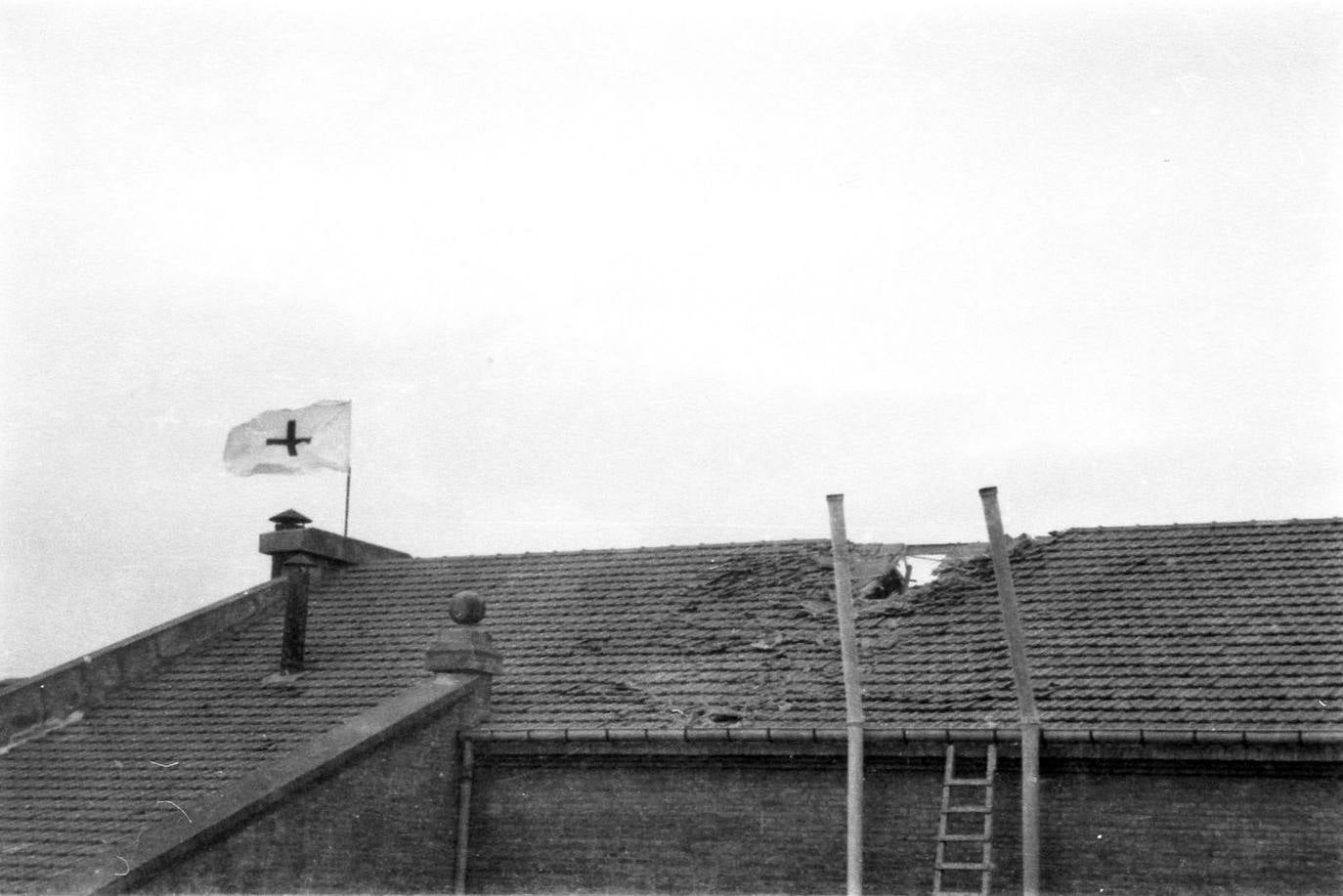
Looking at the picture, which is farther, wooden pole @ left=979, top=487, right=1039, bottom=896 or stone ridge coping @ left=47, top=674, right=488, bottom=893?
wooden pole @ left=979, top=487, right=1039, bottom=896

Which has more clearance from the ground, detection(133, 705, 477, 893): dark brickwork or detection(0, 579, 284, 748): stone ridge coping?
detection(0, 579, 284, 748): stone ridge coping

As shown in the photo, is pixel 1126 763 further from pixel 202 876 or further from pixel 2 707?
pixel 2 707

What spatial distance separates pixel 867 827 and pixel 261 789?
537 cm

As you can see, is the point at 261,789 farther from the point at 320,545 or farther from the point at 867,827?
the point at 320,545

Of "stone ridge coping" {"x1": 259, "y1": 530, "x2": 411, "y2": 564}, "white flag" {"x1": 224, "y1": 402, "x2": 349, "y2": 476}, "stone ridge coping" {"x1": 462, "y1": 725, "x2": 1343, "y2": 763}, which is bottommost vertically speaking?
"stone ridge coping" {"x1": 462, "y1": 725, "x2": 1343, "y2": 763}

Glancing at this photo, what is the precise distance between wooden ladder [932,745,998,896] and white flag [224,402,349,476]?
31.7ft

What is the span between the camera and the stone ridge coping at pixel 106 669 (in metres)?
17.9

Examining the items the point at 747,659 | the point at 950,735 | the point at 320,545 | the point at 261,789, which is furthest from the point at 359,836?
the point at 320,545

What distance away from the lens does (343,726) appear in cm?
1534

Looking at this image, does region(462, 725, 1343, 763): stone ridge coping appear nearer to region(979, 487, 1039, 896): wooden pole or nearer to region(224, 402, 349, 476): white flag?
region(979, 487, 1039, 896): wooden pole

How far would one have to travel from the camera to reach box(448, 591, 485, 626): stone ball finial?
17.0 metres

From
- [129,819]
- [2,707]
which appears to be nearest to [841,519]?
[129,819]

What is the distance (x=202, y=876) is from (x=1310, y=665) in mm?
9624

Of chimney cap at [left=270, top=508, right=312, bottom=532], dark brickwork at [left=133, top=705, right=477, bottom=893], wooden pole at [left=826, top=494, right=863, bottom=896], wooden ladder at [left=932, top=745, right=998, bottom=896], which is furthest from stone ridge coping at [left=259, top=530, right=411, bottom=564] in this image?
wooden ladder at [left=932, top=745, right=998, bottom=896]
